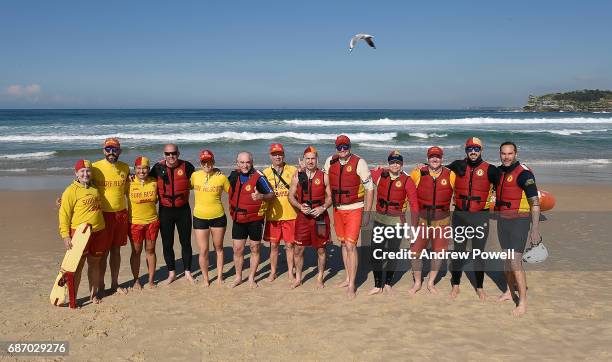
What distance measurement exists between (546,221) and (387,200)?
5.79 metres

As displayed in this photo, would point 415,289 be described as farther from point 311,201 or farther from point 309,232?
point 311,201

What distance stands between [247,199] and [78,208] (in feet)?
6.73

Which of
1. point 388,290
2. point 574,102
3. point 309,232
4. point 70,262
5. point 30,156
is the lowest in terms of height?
point 388,290

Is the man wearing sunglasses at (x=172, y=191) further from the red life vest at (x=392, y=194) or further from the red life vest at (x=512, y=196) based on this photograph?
the red life vest at (x=512, y=196)

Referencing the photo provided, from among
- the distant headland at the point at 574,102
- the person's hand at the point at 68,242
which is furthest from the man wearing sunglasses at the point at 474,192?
the distant headland at the point at 574,102

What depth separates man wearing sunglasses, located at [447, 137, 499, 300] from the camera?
18.4 feet

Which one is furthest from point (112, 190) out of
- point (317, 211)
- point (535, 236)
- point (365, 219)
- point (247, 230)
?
point (535, 236)

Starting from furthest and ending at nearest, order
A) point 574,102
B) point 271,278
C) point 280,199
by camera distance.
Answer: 1. point 574,102
2. point 271,278
3. point 280,199

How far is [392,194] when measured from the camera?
5.80 m

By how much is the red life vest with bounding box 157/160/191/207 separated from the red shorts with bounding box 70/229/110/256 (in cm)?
88

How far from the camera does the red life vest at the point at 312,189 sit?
5898 millimetres

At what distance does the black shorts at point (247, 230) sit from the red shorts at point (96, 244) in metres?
1.64

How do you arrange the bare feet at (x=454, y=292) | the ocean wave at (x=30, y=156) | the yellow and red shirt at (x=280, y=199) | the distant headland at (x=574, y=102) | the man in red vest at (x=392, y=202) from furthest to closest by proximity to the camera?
the distant headland at (x=574, y=102), the ocean wave at (x=30, y=156), the yellow and red shirt at (x=280, y=199), the bare feet at (x=454, y=292), the man in red vest at (x=392, y=202)

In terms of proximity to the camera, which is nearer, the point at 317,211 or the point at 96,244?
the point at 96,244
